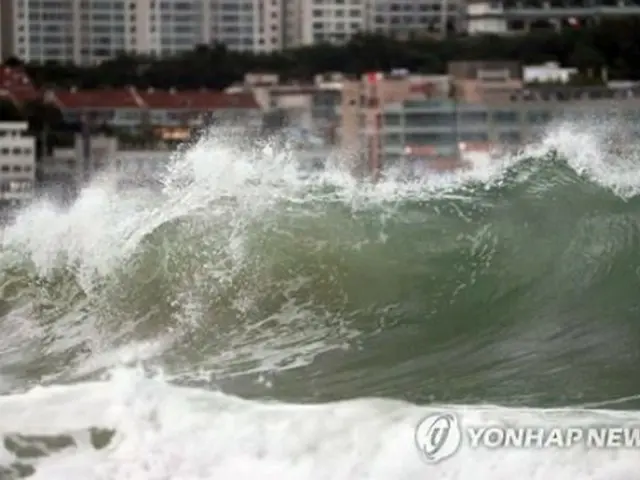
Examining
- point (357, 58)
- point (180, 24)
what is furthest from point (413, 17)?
point (180, 24)

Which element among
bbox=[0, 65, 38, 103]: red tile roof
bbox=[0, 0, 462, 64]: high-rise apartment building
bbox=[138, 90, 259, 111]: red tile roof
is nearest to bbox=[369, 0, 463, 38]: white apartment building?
bbox=[0, 0, 462, 64]: high-rise apartment building

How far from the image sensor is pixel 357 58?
13.3 ft

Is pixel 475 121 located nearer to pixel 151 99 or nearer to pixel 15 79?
pixel 151 99

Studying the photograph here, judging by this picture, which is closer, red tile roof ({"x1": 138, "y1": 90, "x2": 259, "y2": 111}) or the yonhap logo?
the yonhap logo

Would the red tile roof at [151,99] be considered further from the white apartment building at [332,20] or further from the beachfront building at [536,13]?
the beachfront building at [536,13]

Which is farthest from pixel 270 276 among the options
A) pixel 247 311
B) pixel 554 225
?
pixel 554 225

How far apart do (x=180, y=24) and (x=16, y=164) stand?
539 millimetres

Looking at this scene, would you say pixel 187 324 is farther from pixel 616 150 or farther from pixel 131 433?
pixel 616 150

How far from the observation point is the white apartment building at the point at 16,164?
12.9ft

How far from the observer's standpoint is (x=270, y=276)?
4.00m

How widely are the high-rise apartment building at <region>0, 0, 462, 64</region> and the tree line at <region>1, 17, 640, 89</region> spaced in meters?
0.03

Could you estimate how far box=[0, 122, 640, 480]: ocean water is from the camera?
147 inches

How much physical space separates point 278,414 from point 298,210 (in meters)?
0.53

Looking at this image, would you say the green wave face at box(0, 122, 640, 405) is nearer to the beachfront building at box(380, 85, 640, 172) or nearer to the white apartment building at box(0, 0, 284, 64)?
the beachfront building at box(380, 85, 640, 172)
